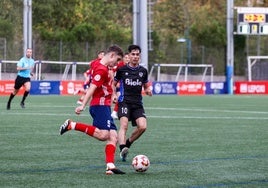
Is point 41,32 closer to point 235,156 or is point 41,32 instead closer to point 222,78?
point 222,78

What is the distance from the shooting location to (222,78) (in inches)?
2309

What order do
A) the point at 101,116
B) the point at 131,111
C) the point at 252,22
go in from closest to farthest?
1. the point at 101,116
2. the point at 131,111
3. the point at 252,22

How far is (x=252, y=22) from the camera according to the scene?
50.7 meters

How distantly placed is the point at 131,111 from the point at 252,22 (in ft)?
127

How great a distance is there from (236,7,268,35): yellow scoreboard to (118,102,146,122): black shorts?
38266 millimetres

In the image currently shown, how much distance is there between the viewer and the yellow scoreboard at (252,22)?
5069cm

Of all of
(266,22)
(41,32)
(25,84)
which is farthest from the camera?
(41,32)

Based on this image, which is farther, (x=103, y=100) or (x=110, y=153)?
(x=103, y=100)

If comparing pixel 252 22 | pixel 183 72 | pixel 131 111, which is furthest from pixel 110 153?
pixel 183 72

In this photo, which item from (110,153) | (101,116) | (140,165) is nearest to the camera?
(140,165)

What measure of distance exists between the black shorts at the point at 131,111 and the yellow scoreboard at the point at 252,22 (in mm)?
38266

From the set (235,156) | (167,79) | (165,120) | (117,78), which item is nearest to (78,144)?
(117,78)

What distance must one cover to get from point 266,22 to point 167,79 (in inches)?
344

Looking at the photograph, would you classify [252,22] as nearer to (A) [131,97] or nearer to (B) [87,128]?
(A) [131,97]
